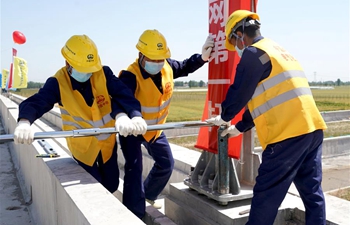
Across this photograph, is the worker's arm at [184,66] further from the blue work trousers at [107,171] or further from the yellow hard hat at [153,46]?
the blue work trousers at [107,171]

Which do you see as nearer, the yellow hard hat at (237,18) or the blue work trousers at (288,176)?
the blue work trousers at (288,176)

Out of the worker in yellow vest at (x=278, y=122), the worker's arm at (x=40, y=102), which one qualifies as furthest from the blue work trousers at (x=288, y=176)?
the worker's arm at (x=40, y=102)

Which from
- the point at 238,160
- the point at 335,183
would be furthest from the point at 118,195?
the point at 335,183

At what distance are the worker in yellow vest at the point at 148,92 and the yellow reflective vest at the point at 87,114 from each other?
0.31 m

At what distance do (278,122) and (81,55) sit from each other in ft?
5.97

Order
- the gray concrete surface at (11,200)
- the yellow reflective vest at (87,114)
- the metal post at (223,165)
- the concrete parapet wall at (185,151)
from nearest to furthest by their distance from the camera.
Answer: the metal post at (223,165), the yellow reflective vest at (87,114), the gray concrete surface at (11,200), the concrete parapet wall at (185,151)

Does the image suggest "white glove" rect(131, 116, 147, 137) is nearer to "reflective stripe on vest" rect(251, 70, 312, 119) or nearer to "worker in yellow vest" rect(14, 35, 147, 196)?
"worker in yellow vest" rect(14, 35, 147, 196)

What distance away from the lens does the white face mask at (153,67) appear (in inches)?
145

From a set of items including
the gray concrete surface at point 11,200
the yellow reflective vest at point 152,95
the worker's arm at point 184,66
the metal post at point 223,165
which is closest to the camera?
the metal post at point 223,165

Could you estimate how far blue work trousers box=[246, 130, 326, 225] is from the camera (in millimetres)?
2535

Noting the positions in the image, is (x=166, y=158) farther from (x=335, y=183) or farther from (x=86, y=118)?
(x=335, y=183)

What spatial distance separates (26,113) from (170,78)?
5.14 feet

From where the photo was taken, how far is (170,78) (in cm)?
395

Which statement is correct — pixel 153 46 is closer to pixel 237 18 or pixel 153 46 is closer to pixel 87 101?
pixel 87 101
